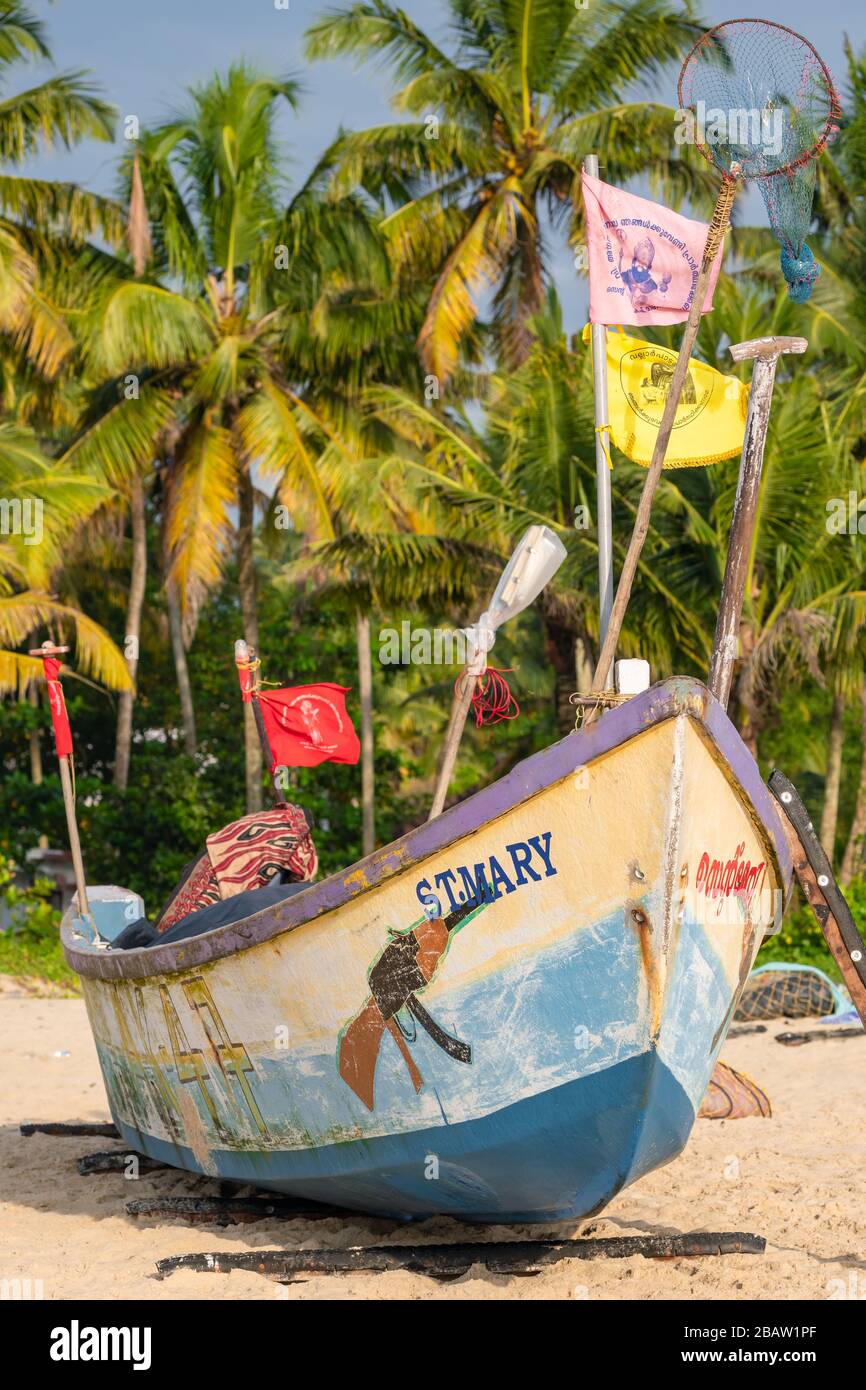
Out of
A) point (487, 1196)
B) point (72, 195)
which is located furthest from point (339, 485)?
point (487, 1196)

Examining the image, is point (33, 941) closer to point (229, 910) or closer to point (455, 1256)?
point (229, 910)

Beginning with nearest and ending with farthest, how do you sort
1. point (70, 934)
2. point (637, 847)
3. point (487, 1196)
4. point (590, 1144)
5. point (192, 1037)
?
1. point (637, 847)
2. point (590, 1144)
3. point (487, 1196)
4. point (192, 1037)
5. point (70, 934)

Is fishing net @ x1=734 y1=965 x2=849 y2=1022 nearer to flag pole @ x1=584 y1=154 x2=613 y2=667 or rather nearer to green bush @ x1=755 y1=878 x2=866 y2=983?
green bush @ x1=755 y1=878 x2=866 y2=983

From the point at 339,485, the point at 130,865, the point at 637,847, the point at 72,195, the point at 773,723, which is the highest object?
the point at 72,195

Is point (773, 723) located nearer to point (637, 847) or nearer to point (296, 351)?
point (296, 351)

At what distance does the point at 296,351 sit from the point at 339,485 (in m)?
2.10

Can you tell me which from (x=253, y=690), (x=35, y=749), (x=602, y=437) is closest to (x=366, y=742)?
(x=35, y=749)

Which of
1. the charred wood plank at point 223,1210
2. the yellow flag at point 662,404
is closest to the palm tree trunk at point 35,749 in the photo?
the charred wood plank at point 223,1210

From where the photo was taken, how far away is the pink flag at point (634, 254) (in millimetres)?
5906

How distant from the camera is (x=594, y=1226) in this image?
6137 millimetres

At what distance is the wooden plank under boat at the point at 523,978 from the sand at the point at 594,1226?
35 cm

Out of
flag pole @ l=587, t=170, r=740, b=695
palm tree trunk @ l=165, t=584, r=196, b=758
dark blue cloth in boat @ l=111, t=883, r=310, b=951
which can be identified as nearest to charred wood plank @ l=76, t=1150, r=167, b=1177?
dark blue cloth in boat @ l=111, t=883, r=310, b=951

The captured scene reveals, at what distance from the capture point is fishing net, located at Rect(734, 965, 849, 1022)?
11.8 m

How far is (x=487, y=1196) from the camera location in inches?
213
